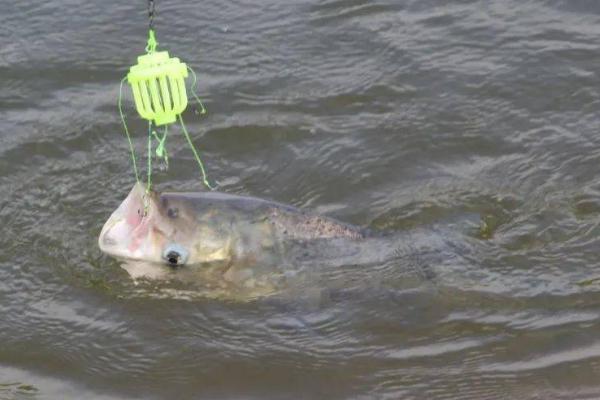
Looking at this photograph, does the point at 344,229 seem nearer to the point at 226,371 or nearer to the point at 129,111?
the point at 226,371

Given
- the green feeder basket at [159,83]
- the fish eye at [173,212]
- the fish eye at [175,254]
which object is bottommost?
the fish eye at [175,254]

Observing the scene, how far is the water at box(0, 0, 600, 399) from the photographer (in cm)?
536

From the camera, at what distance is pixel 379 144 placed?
24.3ft

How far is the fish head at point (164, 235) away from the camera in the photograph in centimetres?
559

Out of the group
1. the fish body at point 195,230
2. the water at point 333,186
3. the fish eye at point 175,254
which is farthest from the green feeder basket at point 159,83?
the water at point 333,186

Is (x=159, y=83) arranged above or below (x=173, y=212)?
above

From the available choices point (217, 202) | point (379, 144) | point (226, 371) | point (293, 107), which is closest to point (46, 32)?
point (293, 107)

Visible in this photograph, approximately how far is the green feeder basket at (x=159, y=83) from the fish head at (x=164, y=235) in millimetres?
532

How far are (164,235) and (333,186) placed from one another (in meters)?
1.71

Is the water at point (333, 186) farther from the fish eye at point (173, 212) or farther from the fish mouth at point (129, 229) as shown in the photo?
the fish eye at point (173, 212)

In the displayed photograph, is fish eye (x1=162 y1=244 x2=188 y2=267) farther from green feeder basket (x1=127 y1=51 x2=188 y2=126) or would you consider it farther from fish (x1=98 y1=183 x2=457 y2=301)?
green feeder basket (x1=127 y1=51 x2=188 y2=126)

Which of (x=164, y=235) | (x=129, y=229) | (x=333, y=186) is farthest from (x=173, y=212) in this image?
(x=333, y=186)

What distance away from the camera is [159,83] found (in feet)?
16.9

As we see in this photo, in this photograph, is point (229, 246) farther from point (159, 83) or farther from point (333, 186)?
Result: point (333, 186)
